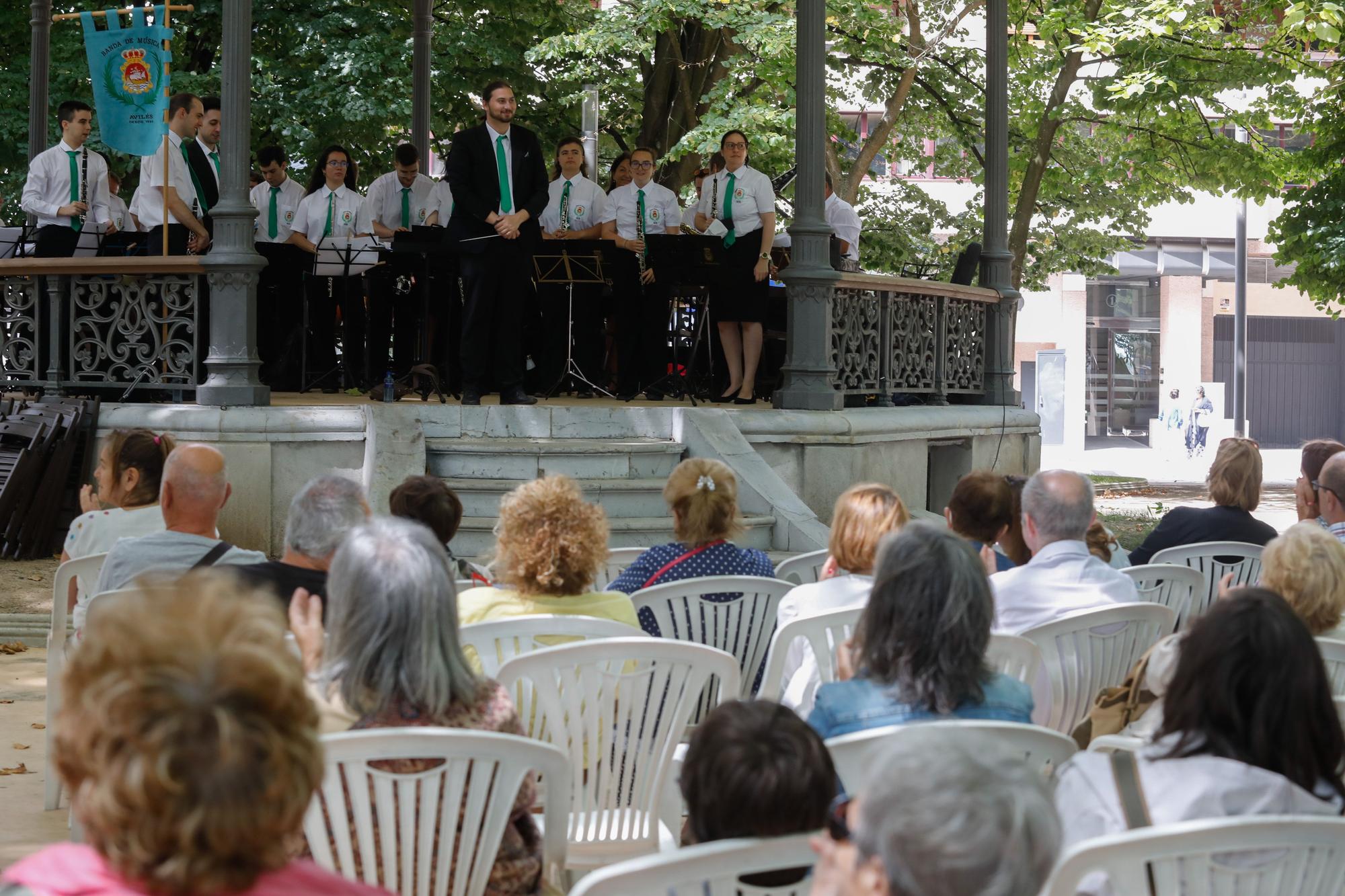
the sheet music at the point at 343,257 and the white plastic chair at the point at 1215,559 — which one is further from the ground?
the sheet music at the point at 343,257

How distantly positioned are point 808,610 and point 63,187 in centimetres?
860

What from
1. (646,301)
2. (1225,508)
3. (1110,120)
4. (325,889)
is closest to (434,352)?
(646,301)

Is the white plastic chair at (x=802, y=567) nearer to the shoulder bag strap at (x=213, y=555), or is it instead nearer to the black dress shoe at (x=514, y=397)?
the shoulder bag strap at (x=213, y=555)

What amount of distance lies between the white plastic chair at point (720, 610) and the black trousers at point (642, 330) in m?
7.60

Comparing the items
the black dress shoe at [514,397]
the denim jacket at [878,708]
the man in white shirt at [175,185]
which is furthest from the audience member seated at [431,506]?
the man in white shirt at [175,185]

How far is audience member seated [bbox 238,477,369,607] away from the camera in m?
4.20

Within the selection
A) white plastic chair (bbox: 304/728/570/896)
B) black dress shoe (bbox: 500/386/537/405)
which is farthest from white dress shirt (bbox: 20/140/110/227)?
white plastic chair (bbox: 304/728/570/896)

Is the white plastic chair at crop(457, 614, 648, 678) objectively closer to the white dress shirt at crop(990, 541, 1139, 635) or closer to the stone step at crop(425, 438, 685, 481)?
the white dress shirt at crop(990, 541, 1139, 635)

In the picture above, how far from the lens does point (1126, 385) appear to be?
45844mm

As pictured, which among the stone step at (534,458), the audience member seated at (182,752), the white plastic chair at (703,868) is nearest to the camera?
the audience member seated at (182,752)

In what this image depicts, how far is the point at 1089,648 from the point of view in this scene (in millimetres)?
4605

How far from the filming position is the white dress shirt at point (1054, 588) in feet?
16.0

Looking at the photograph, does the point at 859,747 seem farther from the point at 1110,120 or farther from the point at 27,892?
the point at 1110,120

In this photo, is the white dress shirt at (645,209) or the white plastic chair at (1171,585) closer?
the white plastic chair at (1171,585)
